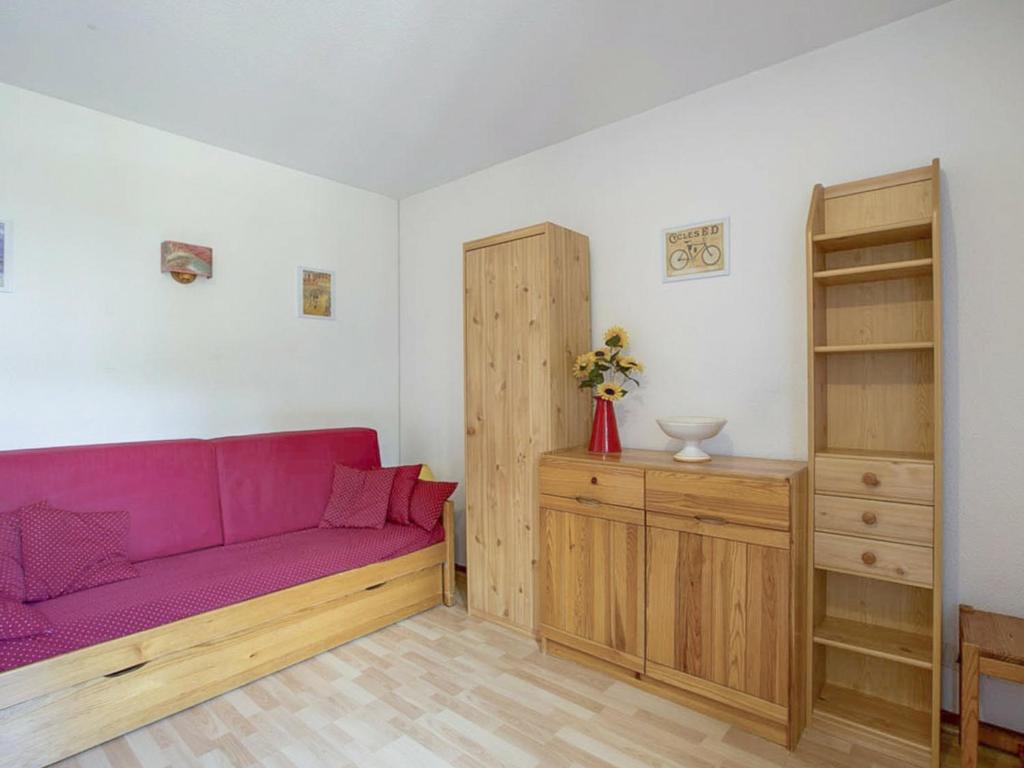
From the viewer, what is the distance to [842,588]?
2105 millimetres

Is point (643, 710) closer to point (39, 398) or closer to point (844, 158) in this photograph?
point (844, 158)

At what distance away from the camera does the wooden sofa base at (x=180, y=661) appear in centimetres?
171

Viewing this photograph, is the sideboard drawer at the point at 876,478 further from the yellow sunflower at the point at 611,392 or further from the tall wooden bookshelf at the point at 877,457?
the yellow sunflower at the point at 611,392

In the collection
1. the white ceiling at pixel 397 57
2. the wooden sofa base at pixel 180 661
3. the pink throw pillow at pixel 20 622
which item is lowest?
the wooden sofa base at pixel 180 661

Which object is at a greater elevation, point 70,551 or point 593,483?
point 593,483

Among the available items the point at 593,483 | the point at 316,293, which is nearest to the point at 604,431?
the point at 593,483

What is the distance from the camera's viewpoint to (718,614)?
1.97 meters

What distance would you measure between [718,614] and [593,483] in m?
0.68

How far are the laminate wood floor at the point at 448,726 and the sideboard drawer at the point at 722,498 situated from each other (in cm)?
76

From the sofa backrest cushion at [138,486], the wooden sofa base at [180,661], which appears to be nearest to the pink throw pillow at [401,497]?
the wooden sofa base at [180,661]

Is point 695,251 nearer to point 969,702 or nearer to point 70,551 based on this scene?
point 969,702

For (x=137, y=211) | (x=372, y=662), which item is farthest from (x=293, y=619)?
(x=137, y=211)

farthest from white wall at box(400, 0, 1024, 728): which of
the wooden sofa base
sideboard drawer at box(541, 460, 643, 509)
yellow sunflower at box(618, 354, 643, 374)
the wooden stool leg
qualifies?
the wooden sofa base

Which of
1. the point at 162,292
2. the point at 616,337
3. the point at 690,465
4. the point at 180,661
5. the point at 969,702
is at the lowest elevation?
the point at 180,661
